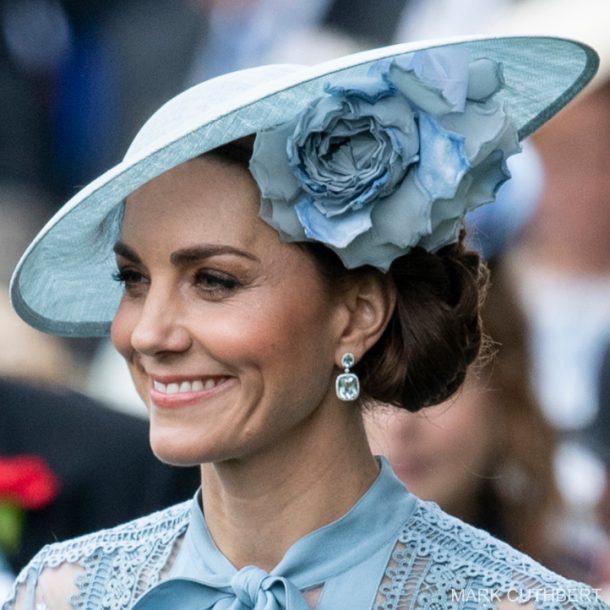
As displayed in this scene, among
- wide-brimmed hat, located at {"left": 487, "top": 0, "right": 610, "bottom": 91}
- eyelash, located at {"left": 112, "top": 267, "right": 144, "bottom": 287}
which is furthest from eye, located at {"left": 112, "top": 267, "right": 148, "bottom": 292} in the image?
wide-brimmed hat, located at {"left": 487, "top": 0, "right": 610, "bottom": 91}

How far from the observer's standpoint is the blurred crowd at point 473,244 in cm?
439

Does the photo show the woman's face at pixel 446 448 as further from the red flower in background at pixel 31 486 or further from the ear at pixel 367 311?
the ear at pixel 367 311

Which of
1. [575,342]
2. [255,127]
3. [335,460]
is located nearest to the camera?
[255,127]

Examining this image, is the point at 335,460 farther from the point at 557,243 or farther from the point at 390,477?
the point at 557,243

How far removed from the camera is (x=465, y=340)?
10.7ft

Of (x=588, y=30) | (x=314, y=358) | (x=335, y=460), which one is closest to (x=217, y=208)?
(x=314, y=358)

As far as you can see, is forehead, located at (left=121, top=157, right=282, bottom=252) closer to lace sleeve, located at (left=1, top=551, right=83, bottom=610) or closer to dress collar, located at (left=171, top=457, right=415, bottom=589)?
dress collar, located at (left=171, top=457, right=415, bottom=589)

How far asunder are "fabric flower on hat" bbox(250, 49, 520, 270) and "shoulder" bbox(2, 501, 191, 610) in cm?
74

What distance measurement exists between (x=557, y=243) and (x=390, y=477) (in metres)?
1.72

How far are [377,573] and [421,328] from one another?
18.1 inches

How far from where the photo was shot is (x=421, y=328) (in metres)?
3.18

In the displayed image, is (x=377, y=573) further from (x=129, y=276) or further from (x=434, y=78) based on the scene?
(x=434, y=78)

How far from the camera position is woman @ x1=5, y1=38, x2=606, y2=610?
116 inches

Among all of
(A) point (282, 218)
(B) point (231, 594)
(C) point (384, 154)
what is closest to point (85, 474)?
(B) point (231, 594)
